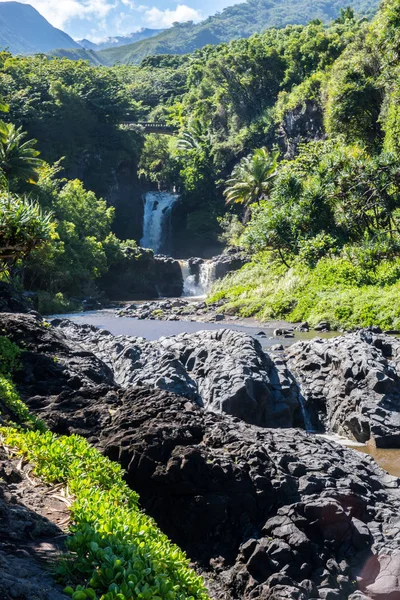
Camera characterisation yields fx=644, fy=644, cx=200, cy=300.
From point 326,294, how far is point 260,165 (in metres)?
20.5

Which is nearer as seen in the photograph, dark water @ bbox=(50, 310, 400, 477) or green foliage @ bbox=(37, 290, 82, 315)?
dark water @ bbox=(50, 310, 400, 477)

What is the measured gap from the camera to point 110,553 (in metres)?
4.39

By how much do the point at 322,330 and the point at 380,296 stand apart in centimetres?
313

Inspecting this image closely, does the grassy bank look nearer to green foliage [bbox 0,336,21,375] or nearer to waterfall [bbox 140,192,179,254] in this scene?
green foliage [bbox 0,336,21,375]

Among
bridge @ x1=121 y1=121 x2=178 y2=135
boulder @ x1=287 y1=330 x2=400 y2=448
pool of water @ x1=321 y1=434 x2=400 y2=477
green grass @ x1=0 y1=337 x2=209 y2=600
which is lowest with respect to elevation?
pool of water @ x1=321 y1=434 x2=400 y2=477

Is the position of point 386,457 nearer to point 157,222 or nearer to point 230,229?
point 230,229

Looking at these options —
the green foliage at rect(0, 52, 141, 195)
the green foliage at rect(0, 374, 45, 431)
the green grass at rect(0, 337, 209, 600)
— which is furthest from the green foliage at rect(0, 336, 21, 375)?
the green foliage at rect(0, 52, 141, 195)

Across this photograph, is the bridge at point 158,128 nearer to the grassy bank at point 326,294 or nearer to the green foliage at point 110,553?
the grassy bank at point 326,294

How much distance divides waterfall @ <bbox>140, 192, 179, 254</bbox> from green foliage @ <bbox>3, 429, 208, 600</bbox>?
55.5 m

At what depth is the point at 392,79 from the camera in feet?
119

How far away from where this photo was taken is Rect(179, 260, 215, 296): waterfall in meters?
48.3

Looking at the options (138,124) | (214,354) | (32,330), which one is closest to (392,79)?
(214,354)

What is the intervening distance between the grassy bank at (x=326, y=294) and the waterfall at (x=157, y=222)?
23131mm

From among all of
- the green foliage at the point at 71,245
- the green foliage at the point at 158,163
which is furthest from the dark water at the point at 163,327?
the green foliage at the point at 158,163
